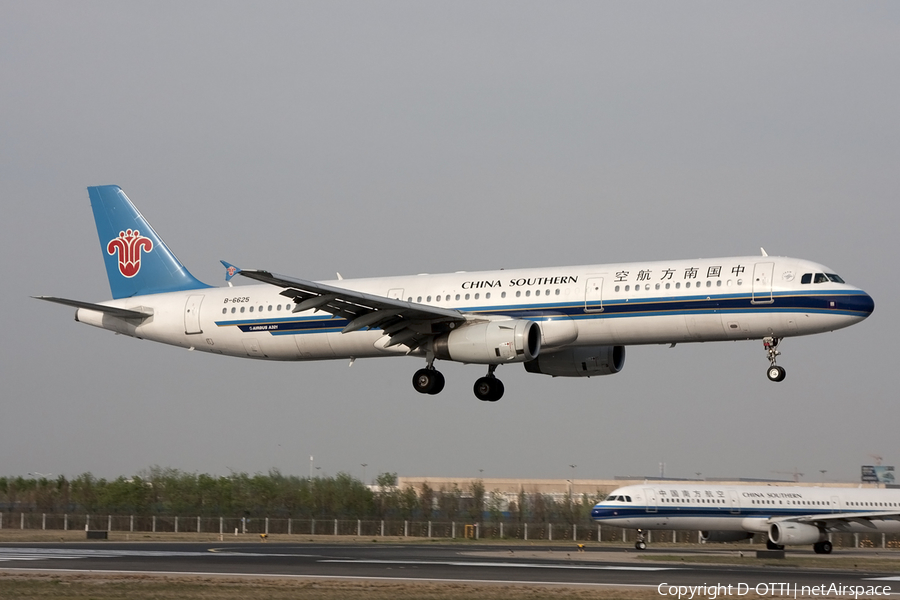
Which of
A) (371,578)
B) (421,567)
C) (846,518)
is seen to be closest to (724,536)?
(846,518)

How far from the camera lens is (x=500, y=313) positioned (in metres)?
41.3

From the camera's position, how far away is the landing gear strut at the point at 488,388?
1720 inches

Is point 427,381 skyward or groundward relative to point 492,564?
skyward

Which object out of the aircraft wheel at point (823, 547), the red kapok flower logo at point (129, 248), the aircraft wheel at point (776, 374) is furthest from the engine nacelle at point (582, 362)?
the aircraft wheel at point (823, 547)

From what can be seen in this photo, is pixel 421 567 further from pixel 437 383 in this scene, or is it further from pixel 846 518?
pixel 846 518

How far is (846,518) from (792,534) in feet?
12.5

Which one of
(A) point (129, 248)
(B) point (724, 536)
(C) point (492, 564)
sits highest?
(A) point (129, 248)

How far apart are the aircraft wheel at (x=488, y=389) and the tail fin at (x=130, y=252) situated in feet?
47.2

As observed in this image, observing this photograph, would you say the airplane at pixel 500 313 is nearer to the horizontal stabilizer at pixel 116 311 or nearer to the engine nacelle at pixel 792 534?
the horizontal stabilizer at pixel 116 311

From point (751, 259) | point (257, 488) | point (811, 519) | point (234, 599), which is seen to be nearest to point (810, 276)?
point (751, 259)

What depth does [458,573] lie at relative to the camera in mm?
35812

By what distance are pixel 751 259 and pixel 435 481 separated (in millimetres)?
91851

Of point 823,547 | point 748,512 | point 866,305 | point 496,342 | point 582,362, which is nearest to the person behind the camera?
point 866,305

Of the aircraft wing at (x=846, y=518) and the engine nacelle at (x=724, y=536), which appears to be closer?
the aircraft wing at (x=846, y=518)
